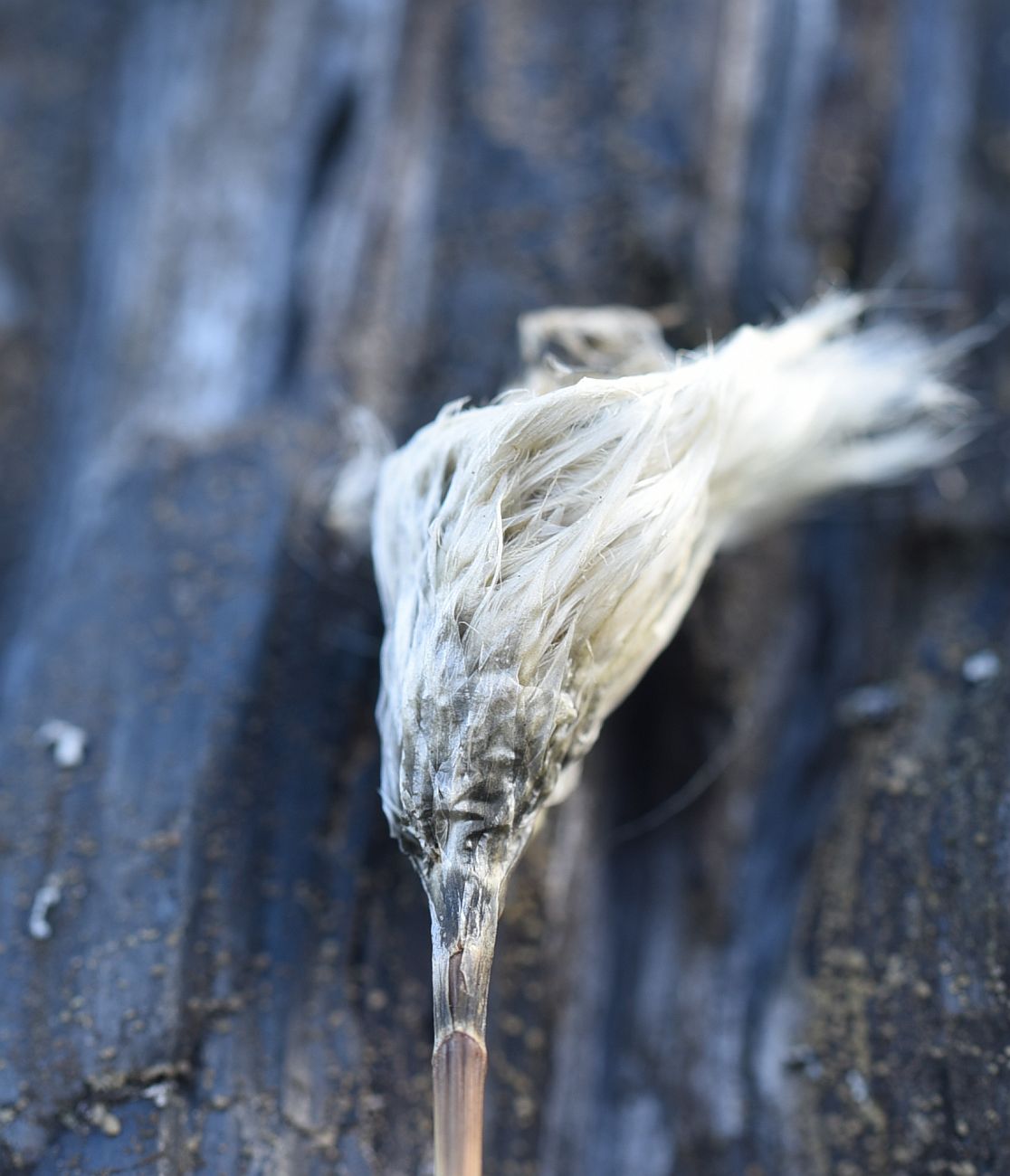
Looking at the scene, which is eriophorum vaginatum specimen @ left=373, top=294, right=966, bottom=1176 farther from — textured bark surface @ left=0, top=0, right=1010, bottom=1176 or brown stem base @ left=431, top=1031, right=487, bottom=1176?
textured bark surface @ left=0, top=0, right=1010, bottom=1176

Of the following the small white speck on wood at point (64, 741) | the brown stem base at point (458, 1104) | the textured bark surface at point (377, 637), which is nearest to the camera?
the brown stem base at point (458, 1104)

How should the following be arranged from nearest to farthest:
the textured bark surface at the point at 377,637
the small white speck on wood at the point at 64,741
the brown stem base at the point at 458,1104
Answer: the brown stem base at the point at 458,1104, the textured bark surface at the point at 377,637, the small white speck on wood at the point at 64,741

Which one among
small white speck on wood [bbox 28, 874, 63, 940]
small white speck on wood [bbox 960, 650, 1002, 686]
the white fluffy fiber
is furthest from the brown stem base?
small white speck on wood [bbox 960, 650, 1002, 686]

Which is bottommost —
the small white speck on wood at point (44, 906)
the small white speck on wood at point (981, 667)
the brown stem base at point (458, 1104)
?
the brown stem base at point (458, 1104)

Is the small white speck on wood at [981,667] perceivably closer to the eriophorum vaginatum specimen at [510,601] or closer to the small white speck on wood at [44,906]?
the eriophorum vaginatum specimen at [510,601]

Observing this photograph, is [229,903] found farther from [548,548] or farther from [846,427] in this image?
[846,427]

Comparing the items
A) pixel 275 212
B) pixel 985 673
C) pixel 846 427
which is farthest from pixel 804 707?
pixel 275 212

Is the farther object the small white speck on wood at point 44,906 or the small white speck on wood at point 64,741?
the small white speck on wood at point 64,741

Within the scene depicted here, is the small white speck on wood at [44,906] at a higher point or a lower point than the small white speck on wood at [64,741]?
lower

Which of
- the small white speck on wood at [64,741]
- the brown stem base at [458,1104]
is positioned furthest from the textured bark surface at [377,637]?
the brown stem base at [458,1104]
